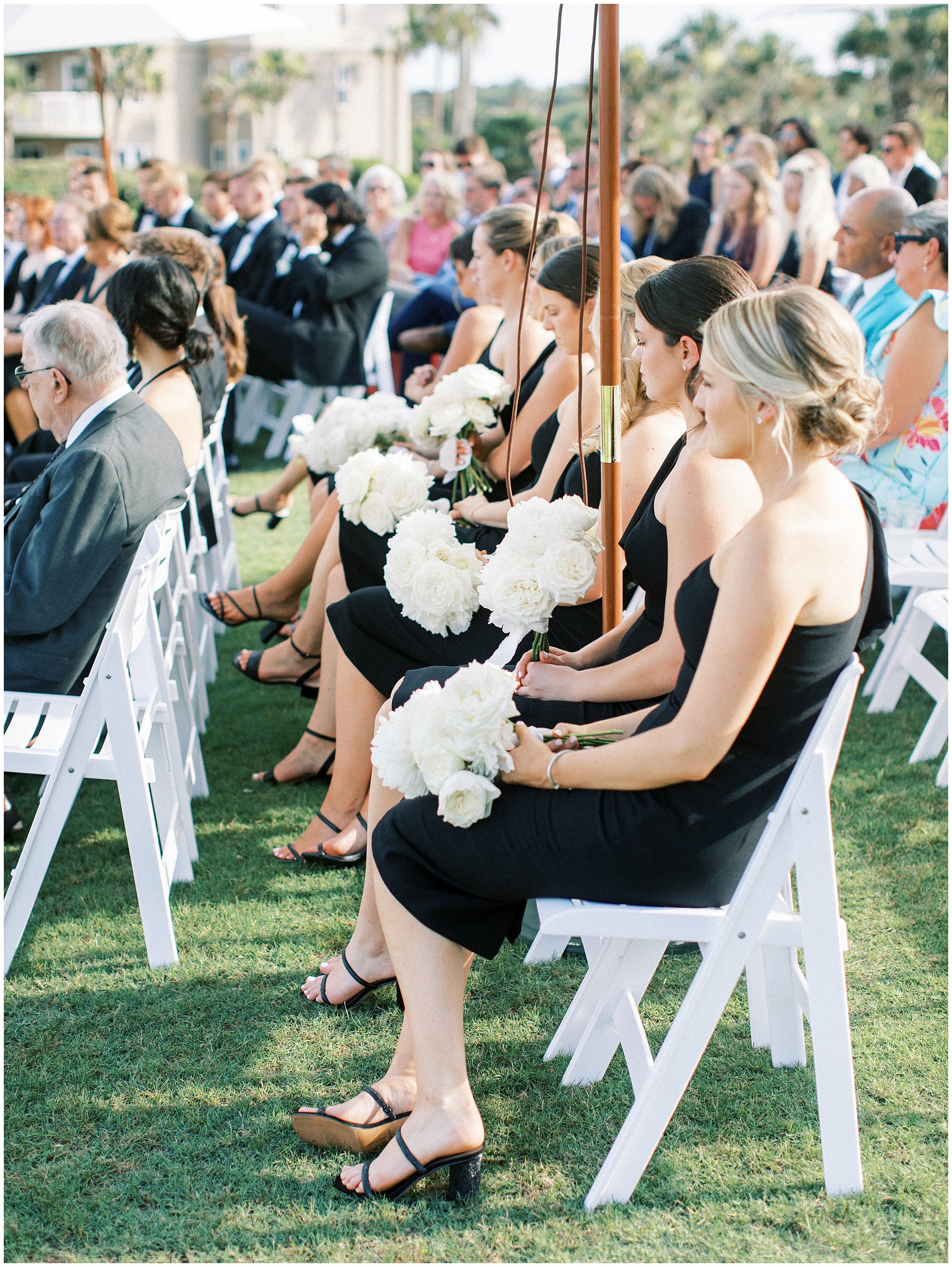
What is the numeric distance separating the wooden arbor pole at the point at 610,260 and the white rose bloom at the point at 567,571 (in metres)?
0.08

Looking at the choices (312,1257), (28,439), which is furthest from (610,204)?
(28,439)

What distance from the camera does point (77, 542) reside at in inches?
122

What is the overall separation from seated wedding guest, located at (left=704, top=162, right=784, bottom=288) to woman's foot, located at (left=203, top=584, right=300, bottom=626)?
15.6 ft

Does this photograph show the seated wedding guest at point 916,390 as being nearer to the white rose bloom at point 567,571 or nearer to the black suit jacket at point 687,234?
the white rose bloom at point 567,571

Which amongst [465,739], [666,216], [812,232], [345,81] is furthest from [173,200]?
[345,81]

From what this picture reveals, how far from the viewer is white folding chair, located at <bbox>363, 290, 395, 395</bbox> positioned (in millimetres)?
8492

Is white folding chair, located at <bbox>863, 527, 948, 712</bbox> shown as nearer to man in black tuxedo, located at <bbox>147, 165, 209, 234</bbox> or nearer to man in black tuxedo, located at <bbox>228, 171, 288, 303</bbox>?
man in black tuxedo, located at <bbox>228, 171, 288, 303</bbox>

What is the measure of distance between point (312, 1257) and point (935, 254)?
409 centimetres

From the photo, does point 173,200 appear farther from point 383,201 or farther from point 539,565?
point 539,565

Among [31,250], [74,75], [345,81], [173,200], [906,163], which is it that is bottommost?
[31,250]

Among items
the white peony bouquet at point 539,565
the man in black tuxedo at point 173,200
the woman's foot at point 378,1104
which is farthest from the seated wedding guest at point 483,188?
the woman's foot at point 378,1104

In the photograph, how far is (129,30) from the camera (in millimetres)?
6074

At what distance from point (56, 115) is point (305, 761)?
177 feet

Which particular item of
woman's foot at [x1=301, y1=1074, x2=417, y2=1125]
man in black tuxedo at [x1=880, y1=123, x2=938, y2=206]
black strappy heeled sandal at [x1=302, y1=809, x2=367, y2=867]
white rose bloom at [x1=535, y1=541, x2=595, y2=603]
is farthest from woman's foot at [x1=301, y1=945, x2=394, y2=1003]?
man in black tuxedo at [x1=880, y1=123, x2=938, y2=206]
